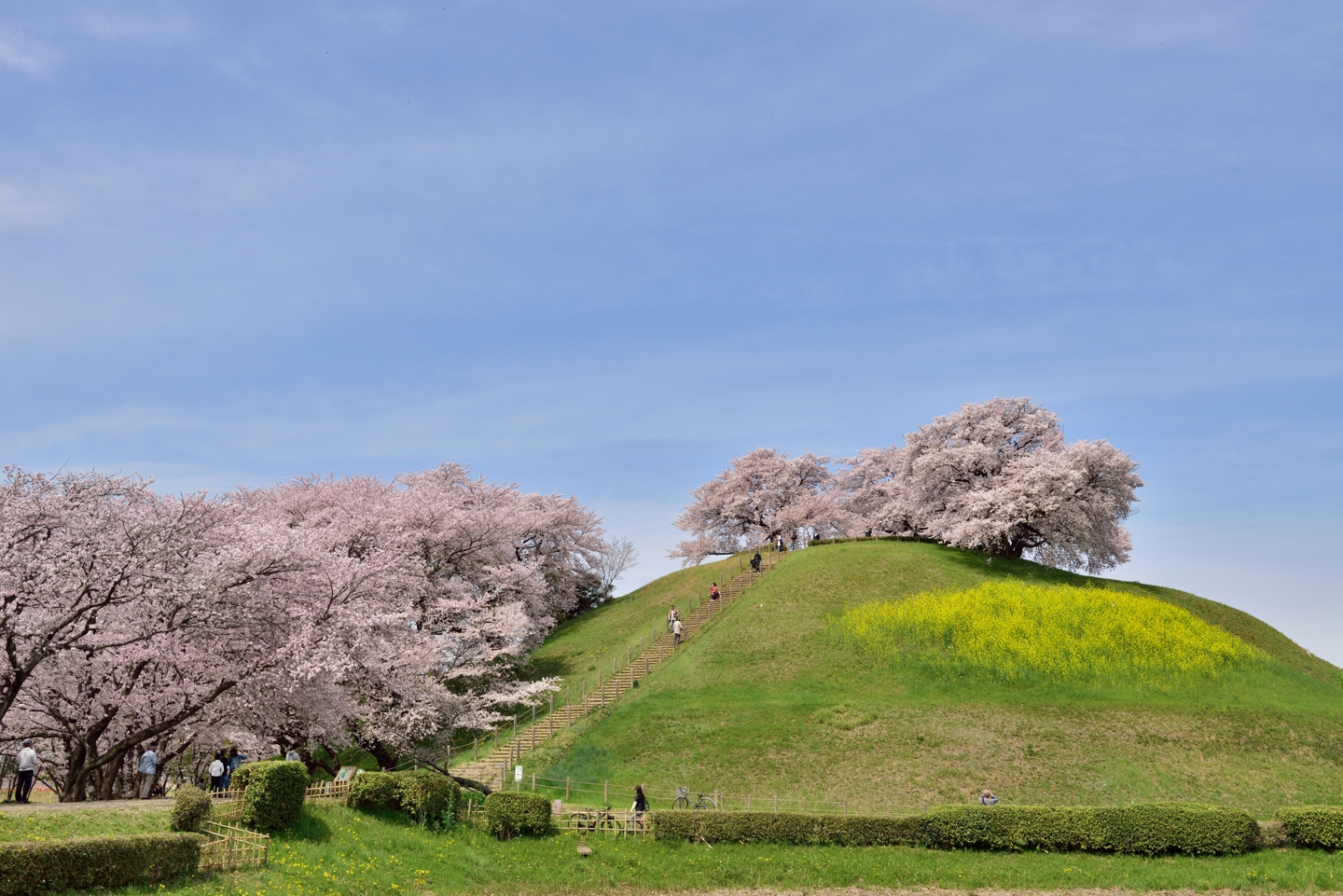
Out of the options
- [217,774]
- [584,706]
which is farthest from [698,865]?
[584,706]

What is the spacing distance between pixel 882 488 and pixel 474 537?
43.8m

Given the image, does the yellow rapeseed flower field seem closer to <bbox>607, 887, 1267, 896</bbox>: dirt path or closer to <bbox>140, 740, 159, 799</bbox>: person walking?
<bbox>607, 887, 1267, 896</bbox>: dirt path

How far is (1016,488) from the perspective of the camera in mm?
64938

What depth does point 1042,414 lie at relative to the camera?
238ft

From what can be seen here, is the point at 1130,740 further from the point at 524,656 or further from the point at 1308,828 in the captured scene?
the point at 524,656

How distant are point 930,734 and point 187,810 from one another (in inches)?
1205

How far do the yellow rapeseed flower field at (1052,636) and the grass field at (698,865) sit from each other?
16207 millimetres

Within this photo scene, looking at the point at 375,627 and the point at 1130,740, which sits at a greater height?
the point at 375,627

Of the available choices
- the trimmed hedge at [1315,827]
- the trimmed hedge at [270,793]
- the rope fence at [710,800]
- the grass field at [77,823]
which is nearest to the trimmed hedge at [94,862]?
the grass field at [77,823]

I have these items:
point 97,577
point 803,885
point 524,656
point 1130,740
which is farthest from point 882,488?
point 97,577

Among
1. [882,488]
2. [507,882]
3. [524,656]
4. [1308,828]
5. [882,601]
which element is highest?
[882,488]

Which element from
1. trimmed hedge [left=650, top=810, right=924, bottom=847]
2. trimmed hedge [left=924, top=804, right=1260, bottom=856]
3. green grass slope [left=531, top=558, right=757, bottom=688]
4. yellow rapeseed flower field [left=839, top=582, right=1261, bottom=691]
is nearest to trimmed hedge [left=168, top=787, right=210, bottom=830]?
trimmed hedge [left=650, top=810, right=924, bottom=847]

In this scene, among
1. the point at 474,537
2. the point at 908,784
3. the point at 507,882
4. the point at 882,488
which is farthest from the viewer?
the point at 882,488

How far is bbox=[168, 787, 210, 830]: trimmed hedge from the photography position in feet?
74.7
